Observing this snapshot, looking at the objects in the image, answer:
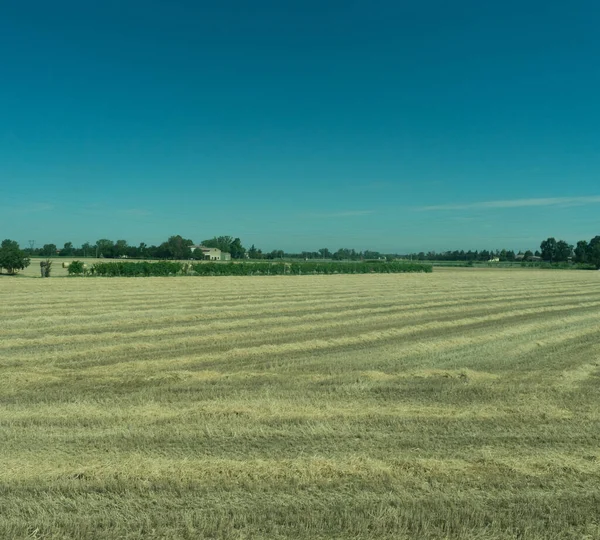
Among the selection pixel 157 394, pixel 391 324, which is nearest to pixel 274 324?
pixel 391 324

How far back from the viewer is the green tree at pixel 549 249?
167125mm

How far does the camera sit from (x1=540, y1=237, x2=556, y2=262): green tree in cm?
16712

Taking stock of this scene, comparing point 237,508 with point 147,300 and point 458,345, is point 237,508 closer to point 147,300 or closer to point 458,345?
point 458,345

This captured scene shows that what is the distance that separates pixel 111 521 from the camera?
4102mm

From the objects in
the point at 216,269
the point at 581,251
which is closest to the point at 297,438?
the point at 216,269

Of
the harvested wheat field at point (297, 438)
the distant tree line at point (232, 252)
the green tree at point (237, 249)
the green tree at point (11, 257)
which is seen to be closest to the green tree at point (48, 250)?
the distant tree line at point (232, 252)

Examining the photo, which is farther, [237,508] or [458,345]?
[458,345]

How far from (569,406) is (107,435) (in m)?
6.30

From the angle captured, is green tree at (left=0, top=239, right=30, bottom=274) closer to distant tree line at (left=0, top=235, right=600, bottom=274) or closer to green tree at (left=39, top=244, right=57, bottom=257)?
distant tree line at (left=0, top=235, right=600, bottom=274)

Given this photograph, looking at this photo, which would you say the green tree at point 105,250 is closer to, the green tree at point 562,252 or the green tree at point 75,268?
the green tree at point 75,268

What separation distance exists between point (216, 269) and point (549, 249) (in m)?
144

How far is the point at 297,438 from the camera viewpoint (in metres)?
5.95

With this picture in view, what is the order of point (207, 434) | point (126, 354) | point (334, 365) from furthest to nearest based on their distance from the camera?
1. point (126, 354)
2. point (334, 365)
3. point (207, 434)

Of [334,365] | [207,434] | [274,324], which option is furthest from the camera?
[274,324]
